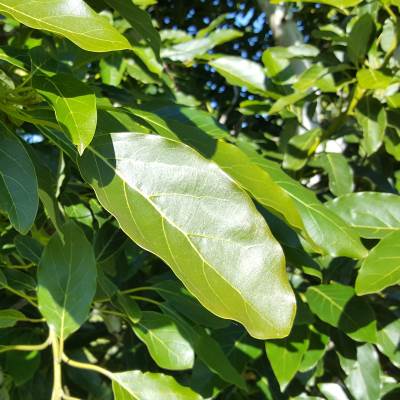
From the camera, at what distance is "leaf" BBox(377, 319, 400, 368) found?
121 cm

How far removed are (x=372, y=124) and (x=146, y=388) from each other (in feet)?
2.38

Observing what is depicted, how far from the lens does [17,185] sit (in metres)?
0.73

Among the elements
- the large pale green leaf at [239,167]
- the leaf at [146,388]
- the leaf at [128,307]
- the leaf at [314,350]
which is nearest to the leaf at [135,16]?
the large pale green leaf at [239,167]

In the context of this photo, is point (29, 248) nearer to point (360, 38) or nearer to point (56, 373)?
point (56, 373)

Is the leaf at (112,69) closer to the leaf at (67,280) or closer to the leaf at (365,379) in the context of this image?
the leaf at (67,280)

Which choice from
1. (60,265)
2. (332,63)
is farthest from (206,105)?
(60,265)

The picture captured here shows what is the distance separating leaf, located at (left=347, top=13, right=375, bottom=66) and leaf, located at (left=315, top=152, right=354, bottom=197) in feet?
0.70

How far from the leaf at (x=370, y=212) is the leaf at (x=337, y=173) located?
0.21 metres

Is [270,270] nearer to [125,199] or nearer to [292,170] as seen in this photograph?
[125,199]

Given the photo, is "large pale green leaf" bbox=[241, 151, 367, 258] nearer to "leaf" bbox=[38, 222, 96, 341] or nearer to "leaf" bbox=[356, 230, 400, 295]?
"leaf" bbox=[356, 230, 400, 295]

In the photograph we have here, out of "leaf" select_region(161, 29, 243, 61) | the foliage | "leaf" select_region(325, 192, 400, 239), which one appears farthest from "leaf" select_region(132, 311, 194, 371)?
"leaf" select_region(161, 29, 243, 61)

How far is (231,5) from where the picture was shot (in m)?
2.68

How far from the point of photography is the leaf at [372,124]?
1273 mm

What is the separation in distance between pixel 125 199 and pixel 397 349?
78cm
